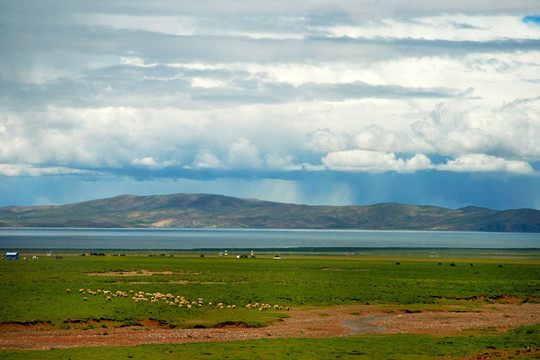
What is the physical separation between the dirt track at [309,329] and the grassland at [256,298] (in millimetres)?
2061

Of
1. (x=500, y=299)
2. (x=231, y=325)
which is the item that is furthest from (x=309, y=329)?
(x=500, y=299)

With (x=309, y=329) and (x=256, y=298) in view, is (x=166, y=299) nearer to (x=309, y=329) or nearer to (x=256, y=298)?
(x=256, y=298)

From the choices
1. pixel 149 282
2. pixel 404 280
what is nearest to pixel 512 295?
pixel 404 280

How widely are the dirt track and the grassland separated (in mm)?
2061

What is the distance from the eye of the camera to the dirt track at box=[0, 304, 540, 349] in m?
41.3

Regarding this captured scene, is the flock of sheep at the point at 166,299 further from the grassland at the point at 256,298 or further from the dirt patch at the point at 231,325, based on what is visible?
the dirt patch at the point at 231,325

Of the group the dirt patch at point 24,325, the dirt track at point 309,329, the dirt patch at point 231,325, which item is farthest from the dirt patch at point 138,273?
the dirt patch at point 231,325

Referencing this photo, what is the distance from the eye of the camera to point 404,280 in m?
87.8

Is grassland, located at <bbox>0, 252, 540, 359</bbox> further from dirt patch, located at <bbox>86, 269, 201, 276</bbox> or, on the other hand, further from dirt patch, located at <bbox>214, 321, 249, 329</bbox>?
dirt patch, located at <bbox>214, 321, 249, 329</bbox>

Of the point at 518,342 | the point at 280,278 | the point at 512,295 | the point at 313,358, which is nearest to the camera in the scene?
the point at 313,358

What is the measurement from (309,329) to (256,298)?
1512 centimetres

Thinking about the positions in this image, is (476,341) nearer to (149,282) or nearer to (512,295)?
(512,295)

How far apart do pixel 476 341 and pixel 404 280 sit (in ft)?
155

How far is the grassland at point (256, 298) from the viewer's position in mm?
37562
